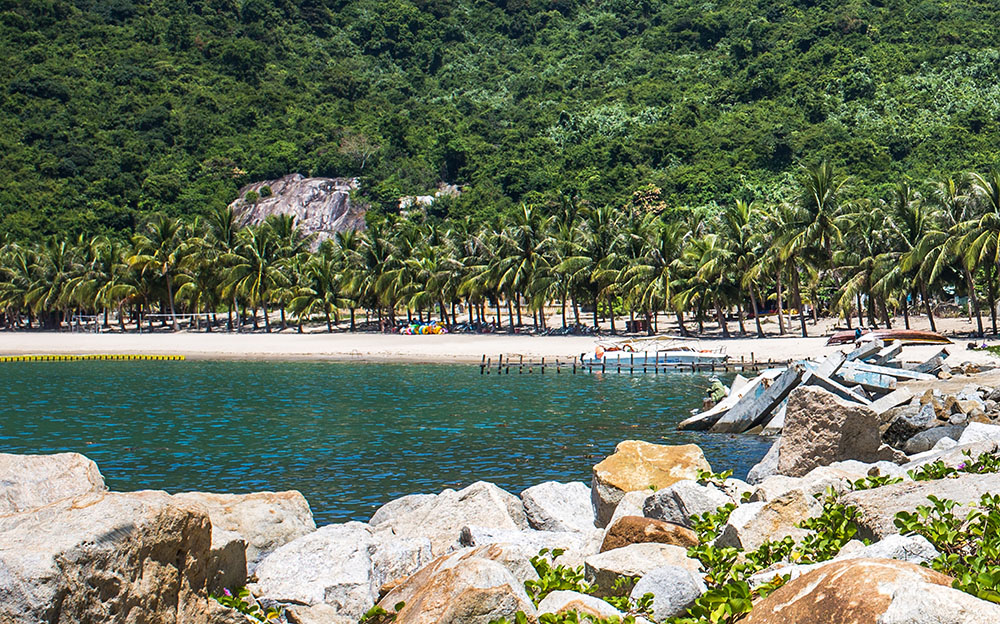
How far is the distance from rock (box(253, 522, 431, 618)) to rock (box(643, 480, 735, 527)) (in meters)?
2.72

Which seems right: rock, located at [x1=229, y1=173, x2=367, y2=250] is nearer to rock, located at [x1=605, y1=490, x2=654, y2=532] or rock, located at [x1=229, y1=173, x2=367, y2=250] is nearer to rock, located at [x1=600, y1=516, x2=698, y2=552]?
rock, located at [x1=605, y1=490, x2=654, y2=532]

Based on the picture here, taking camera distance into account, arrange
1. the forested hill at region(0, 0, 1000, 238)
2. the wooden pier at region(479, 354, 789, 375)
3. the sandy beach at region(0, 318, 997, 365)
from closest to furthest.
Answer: the wooden pier at region(479, 354, 789, 375) < the sandy beach at region(0, 318, 997, 365) < the forested hill at region(0, 0, 1000, 238)

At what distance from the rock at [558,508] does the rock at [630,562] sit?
4.67 metres

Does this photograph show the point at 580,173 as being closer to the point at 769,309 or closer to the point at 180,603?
the point at 769,309

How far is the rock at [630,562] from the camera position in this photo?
8.20 metres

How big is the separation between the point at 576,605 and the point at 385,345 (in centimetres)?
6268

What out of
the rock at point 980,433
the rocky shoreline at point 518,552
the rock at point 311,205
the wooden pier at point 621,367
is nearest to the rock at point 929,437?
the rock at point 980,433

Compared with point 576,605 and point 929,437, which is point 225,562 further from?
point 929,437

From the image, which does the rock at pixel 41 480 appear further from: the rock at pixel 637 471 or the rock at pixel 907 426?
the rock at pixel 907 426

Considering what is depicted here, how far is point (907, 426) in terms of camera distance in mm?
22078

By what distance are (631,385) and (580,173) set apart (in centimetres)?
8758

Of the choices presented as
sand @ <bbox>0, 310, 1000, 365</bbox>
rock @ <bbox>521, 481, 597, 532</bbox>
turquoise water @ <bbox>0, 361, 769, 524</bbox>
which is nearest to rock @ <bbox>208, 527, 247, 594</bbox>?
rock @ <bbox>521, 481, 597, 532</bbox>

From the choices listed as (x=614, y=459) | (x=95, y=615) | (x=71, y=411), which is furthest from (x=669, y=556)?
(x=71, y=411)

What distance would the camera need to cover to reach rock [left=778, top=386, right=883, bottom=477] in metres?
16.7
